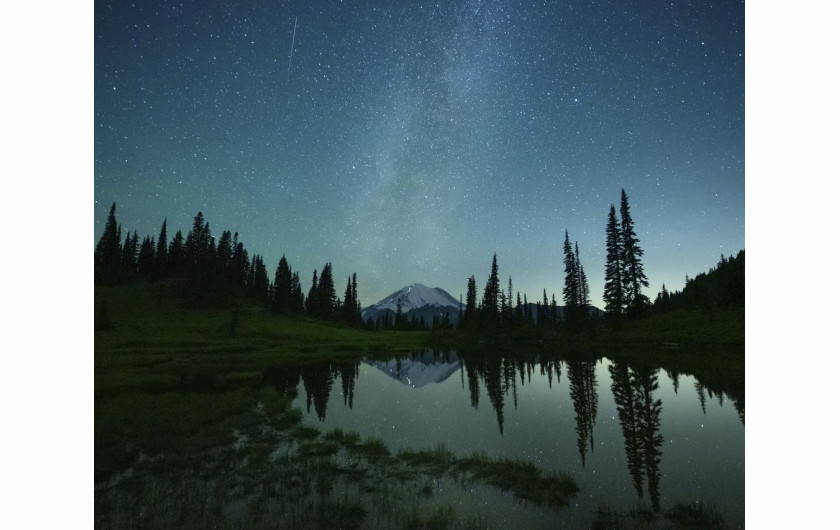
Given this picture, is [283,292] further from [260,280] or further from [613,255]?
[613,255]

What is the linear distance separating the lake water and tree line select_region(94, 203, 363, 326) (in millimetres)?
59022

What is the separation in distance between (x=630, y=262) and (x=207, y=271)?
74.1 m

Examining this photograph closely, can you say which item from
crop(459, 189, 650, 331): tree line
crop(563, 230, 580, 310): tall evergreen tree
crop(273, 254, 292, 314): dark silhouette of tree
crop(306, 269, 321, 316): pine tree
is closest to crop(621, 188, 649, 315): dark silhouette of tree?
crop(459, 189, 650, 331): tree line

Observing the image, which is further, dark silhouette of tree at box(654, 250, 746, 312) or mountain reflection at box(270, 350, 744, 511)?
dark silhouette of tree at box(654, 250, 746, 312)

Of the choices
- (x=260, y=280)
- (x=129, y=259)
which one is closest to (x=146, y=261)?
(x=129, y=259)

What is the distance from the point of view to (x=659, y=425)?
40.6 ft

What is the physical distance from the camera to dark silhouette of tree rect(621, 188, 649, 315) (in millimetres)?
24266

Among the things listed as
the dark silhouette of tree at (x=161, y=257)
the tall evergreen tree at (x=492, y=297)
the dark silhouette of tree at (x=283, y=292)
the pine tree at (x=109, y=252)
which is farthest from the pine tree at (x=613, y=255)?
the dark silhouette of tree at (x=161, y=257)

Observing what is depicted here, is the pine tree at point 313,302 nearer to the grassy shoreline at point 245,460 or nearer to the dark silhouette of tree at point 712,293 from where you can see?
the grassy shoreline at point 245,460

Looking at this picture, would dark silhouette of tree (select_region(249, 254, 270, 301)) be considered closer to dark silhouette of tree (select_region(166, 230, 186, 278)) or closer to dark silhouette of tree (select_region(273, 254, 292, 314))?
dark silhouette of tree (select_region(273, 254, 292, 314))
